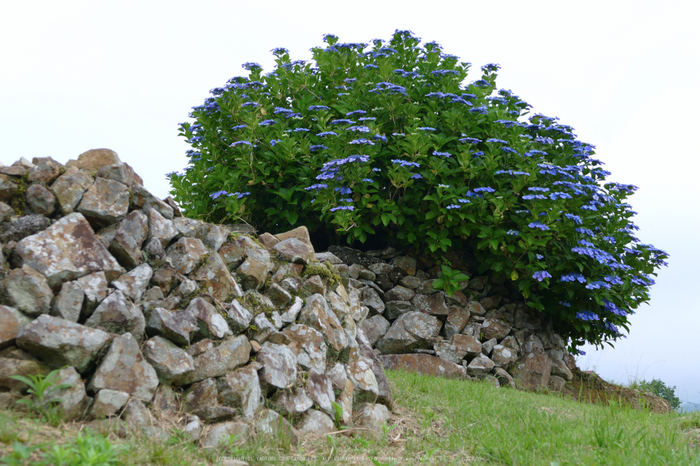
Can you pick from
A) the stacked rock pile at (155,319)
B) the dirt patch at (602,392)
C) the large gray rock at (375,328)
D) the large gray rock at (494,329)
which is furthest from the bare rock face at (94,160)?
the dirt patch at (602,392)

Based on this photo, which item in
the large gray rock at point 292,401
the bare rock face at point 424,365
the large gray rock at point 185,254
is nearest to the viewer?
the large gray rock at point 292,401

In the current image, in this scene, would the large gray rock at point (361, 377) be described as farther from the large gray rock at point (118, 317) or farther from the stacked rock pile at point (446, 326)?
the stacked rock pile at point (446, 326)

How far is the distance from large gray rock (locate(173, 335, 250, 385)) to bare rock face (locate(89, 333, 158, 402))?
0.76 feet

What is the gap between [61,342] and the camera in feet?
9.66

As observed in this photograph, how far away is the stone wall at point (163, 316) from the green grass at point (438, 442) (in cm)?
19

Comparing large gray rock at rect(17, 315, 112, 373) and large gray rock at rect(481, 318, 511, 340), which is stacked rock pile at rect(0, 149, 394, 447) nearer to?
large gray rock at rect(17, 315, 112, 373)

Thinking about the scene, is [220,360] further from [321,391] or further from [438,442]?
[438,442]

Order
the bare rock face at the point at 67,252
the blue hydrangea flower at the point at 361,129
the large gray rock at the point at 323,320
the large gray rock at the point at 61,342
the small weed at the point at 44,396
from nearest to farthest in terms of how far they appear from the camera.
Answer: the small weed at the point at 44,396, the large gray rock at the point at 61,342, the bare rock face at the point at 67,252, the large gray rock at the point at 323,320, the blue hydrangea flower at the point at 361,129

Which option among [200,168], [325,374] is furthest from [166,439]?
[200,168]

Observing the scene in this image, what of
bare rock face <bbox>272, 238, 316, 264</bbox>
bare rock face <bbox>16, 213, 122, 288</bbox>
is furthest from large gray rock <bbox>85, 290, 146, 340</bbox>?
bare rock face <bbox>272, 238, 316, 264</bbox>

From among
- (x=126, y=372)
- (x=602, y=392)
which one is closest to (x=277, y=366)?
(x=126, y=372)

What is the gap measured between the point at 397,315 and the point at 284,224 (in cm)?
233

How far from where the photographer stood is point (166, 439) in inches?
120

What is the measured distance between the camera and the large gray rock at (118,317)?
3.22 metres
